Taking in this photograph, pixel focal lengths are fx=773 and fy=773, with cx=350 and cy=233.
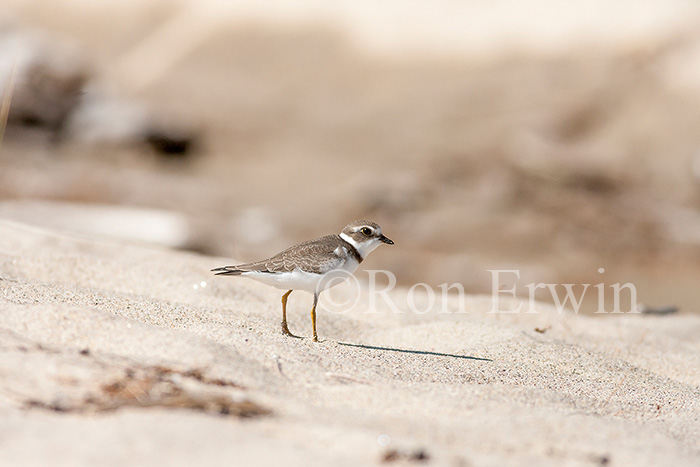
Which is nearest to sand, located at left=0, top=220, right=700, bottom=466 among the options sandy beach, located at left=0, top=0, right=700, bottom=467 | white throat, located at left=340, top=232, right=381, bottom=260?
sandy beach, located at left=0, top=0, right=700, bottom=467

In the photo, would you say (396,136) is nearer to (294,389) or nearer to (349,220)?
(349,220)

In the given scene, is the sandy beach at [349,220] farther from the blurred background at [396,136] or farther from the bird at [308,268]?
the bird at [308,268]

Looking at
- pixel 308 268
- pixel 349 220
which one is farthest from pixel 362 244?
pixel 349 220

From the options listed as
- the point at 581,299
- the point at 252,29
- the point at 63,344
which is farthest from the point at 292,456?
the point at 252,29

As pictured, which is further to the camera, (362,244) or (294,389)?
(362,244)

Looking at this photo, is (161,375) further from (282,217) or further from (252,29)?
(252,29)

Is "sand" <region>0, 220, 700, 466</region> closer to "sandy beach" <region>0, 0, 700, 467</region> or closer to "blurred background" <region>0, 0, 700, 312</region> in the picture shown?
"sandy beach" <region>0, 0, 700, 467</region>

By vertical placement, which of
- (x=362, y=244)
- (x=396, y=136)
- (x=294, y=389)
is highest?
(x=396, y=136)

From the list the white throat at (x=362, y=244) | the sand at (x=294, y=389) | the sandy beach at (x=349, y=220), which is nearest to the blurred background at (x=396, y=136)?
the sandy beach at (x=349, y=220)
